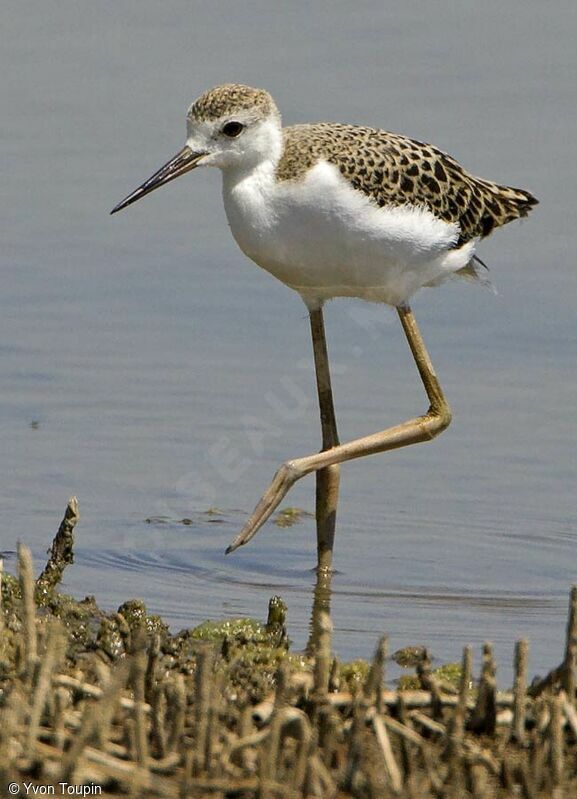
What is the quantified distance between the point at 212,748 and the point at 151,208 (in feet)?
30.6

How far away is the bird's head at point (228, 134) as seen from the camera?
8180 mm

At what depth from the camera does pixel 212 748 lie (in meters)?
4.60

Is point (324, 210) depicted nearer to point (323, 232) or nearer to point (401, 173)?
point (323, 232)

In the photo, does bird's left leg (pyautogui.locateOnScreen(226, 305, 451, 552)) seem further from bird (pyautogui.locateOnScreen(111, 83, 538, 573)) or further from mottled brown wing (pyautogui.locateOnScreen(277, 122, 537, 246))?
mottled brown wing (pyautogui.locateOnScreen(277, 122, 537, 246))

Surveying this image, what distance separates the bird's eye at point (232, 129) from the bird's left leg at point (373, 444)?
122 centimetres

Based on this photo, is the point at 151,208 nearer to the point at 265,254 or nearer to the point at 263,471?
the point at 263,471

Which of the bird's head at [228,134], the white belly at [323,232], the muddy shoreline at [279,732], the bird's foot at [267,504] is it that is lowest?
the muddy shoreline at [279,732]

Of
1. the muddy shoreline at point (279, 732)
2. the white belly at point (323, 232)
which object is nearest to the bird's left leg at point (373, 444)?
the white belly at point (323, 232)

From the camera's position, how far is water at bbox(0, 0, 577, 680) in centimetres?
882

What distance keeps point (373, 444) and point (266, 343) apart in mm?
3050

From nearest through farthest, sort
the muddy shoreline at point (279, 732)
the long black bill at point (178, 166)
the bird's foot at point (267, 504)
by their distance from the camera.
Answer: the muddy shoreline at point (279, 732)
the bird's foot at point (267, 504)
the long black bill at point (178, 166)

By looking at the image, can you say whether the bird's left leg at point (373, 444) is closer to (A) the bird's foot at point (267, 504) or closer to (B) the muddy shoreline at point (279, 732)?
(A) the bird's foot at point (267, 504)

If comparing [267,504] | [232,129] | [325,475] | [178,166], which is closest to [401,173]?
[232,129]

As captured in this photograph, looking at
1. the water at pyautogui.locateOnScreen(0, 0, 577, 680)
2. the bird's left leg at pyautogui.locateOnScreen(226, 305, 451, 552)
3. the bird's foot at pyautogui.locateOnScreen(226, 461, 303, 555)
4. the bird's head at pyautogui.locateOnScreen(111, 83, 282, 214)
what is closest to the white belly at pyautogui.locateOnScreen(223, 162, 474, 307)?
the bird's head at pyautogui.locateOnScreen(111, 83, 282, 214)
